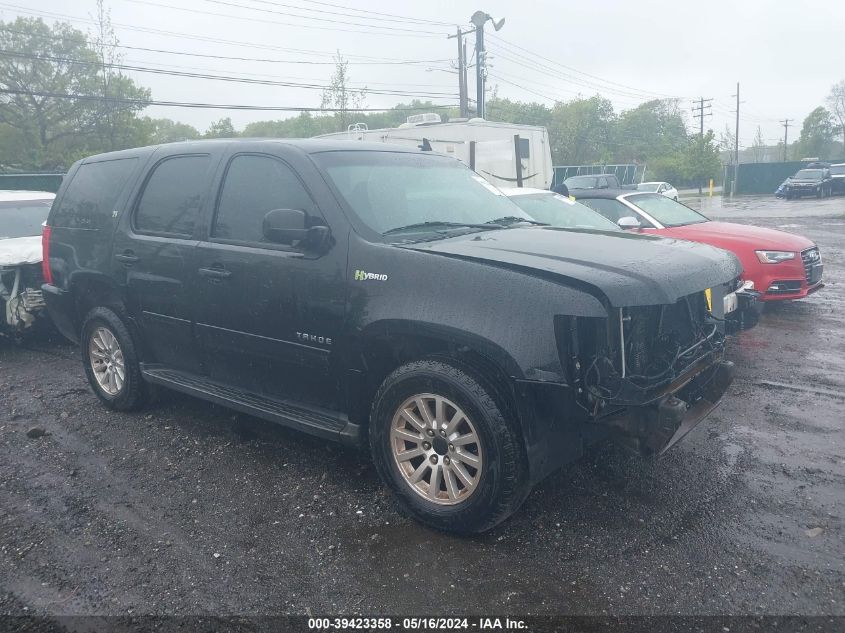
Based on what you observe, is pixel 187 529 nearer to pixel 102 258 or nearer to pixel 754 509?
pixel 102 258

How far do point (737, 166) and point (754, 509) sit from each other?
48408 millimetres

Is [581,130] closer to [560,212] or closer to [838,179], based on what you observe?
[838,179]

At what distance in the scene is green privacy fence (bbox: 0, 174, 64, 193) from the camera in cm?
1731

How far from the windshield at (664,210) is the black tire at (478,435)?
20.0 ft

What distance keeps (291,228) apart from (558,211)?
15.5ft

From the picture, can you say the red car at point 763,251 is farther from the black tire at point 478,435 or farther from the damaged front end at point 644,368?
the black tire at point 478,435

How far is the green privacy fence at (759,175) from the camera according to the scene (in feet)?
151

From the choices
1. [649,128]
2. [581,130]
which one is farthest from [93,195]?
[649,128]

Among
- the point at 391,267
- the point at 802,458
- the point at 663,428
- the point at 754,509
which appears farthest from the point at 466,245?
the point at 802,458

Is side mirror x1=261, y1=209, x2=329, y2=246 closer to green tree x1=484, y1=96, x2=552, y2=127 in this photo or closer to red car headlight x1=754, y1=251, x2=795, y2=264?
red car headlight x1=754, y1=251, x2=795, y2=264

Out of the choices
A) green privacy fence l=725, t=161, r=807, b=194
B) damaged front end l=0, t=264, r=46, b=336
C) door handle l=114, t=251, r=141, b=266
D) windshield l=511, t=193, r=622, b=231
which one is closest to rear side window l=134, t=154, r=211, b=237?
door handle l=114, t=251, r=141, b=266

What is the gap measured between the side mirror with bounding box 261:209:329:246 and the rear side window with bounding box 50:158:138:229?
195cm

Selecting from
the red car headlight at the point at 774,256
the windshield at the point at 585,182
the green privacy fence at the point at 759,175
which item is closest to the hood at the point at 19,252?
the red car headlight at the point at 774,256

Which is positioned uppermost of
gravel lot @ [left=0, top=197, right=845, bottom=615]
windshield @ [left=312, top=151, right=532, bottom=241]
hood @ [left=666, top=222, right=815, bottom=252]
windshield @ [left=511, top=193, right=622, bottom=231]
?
windshield @ [left=312, top=151, right=532, bottom=241]
